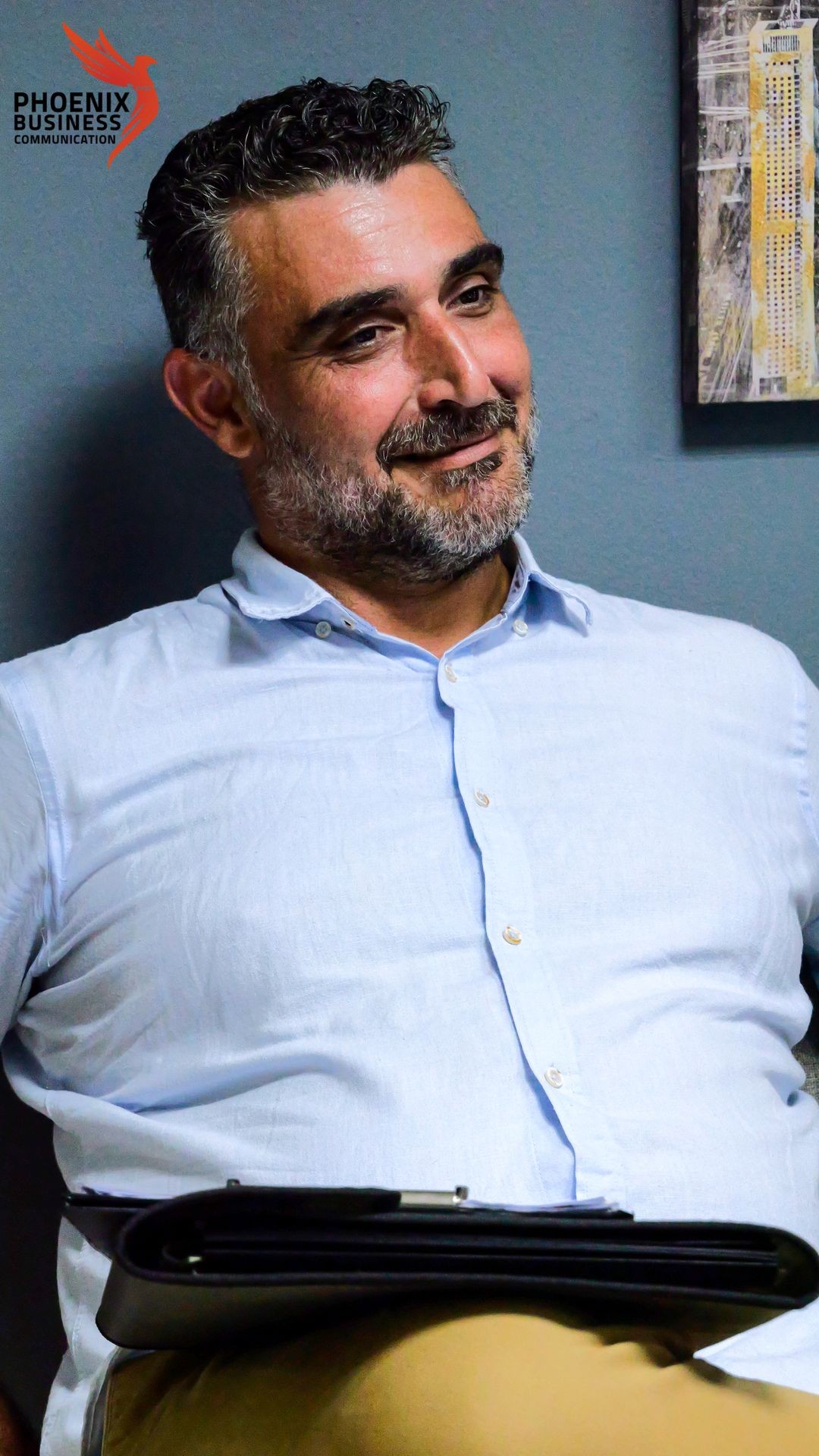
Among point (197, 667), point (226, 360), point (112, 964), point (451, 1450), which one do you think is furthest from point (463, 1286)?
point (226, 360)

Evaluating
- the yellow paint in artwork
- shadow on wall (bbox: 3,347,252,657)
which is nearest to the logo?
shadow on wall (bbox: 3,347,252,657)

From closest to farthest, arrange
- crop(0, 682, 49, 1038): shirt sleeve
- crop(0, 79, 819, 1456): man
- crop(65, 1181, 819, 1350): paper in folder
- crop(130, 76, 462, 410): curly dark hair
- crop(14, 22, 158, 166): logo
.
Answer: crop(65, 1181, 819, 1350): paper in folder → crop(0, 79, 819, 1456): man → crop(0, 682, 49, 1038): shirt sleeve → crop(130, 76, 462, 410): curly dark hair → crop(14, 22, 158, 166): logo

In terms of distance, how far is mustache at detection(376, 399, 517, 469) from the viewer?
3.92 ft

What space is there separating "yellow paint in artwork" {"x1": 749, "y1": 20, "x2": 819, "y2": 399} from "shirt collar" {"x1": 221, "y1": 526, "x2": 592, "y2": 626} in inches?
15.3

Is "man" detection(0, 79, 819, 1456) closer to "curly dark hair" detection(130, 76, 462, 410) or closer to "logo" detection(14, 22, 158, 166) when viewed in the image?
"curly dark hair" detection(130, 76, 462, 410)

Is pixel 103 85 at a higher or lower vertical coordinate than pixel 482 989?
higher

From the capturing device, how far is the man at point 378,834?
3.28 ft

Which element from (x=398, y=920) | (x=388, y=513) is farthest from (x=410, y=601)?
→ (x=398, y=920)

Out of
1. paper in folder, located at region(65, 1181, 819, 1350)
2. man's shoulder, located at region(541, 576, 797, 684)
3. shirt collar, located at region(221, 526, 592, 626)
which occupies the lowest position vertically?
paper in folder, located at region(65, 1181, 819, 1350)

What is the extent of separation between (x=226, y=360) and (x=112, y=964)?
1.97ft

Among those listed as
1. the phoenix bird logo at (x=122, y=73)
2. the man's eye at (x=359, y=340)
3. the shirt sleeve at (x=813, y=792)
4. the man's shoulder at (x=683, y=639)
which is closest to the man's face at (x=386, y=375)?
the man's eye at (x=359, y=340)

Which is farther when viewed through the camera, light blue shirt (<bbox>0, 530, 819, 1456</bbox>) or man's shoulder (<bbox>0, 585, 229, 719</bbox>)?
man's shoulder (<bbox>0, 585, 229, 719</bbox>)

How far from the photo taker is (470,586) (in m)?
1.30

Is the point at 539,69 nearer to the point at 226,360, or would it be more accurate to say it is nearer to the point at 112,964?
the point at 226,360
